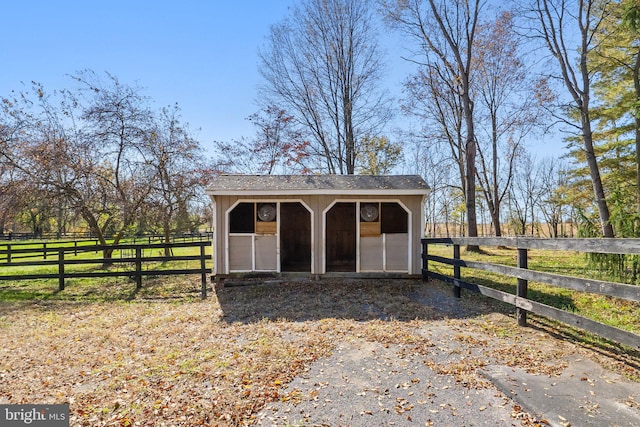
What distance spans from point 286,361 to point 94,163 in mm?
11953

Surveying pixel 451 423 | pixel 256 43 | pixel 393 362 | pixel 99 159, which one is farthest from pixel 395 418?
pixel 256 43

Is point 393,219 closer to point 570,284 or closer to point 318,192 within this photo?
point 318,192

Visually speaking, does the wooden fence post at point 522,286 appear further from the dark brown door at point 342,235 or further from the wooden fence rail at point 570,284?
the dark brown door at point 342,235

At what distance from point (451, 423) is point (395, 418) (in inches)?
16.3

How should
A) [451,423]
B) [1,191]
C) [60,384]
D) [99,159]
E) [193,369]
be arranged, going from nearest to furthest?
[451,423], [60,384], [193,369], [1,191], [99,159]

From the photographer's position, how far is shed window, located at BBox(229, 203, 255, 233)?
30.1 feet

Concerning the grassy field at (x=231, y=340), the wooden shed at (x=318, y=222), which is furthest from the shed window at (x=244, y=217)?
the grassy field at (x=231, y=340)

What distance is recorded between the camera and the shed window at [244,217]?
9.19 metres

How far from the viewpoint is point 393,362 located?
149 inches

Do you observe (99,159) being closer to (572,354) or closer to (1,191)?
(1,191)

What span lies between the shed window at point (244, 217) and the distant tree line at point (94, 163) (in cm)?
585

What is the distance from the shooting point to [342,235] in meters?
10.5

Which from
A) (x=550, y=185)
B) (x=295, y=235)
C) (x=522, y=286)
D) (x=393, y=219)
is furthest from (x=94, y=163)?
(x=550, y=185)

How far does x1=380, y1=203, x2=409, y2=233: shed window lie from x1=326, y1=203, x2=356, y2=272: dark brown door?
1.11 meters
